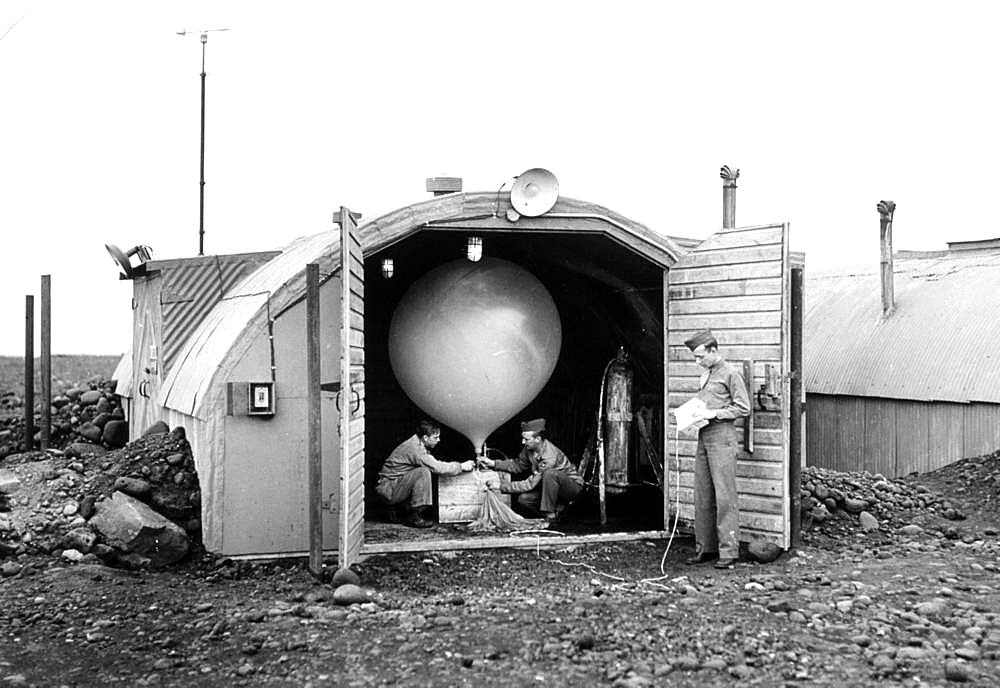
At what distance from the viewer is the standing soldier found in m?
9.73

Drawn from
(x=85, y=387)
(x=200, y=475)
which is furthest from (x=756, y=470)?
(x=85, y=387)

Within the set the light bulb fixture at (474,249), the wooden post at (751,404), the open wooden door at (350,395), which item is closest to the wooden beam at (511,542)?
the open wooden door at (350,395)

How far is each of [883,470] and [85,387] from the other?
1271 centimetres

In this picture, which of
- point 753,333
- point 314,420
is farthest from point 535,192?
point 314,420

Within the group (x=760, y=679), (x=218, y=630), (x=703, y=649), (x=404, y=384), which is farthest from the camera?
(x=404, y=384)

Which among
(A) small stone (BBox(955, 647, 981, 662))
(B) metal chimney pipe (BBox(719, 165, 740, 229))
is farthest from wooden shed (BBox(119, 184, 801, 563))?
(A) small stone (BBox(955, 647, 981, 662))

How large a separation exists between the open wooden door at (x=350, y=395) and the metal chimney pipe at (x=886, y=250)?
10.1 m

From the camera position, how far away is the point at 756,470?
10.3 meters

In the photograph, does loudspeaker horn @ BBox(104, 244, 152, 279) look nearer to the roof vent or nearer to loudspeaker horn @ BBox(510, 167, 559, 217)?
the roof vent

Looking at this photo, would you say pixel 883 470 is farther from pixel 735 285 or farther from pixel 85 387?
pixel 85 387

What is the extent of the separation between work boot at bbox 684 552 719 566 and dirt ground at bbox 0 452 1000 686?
160mm

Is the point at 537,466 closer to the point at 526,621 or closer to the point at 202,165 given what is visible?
the point at 526,621

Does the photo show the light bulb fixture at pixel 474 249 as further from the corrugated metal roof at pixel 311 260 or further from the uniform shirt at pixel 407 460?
the uniform shirt at pixel 407 460

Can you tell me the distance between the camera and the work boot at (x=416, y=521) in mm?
11391
